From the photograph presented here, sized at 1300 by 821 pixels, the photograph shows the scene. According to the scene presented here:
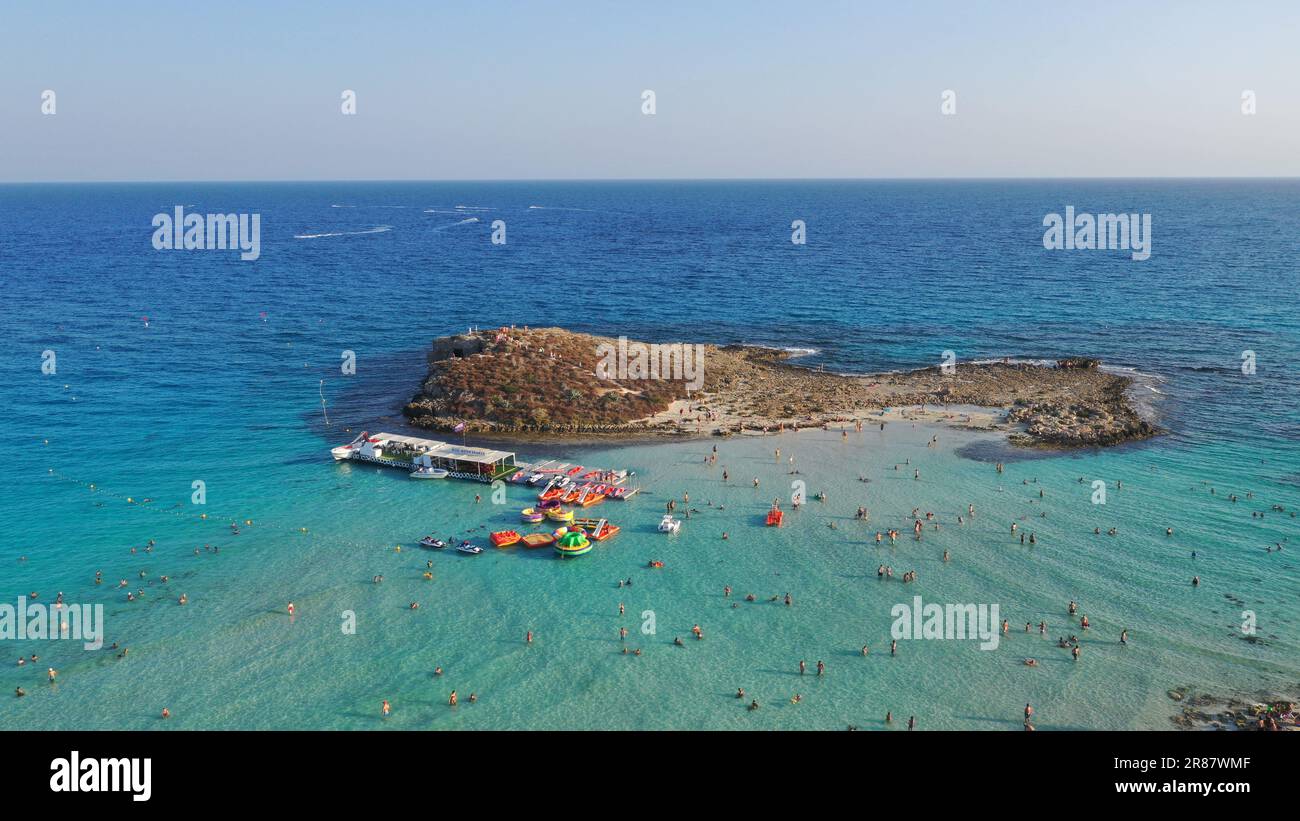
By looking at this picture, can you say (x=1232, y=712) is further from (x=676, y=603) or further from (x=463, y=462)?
(x=463, y=462)

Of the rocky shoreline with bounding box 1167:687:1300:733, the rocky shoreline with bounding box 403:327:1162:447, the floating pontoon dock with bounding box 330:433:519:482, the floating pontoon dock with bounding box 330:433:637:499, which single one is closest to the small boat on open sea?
the floating pontoon dock with bounding box 330:433:637:499

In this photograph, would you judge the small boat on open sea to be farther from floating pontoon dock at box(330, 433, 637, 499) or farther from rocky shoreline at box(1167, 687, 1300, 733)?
rocky shoreline at box(1167, 687, 1300, 733)

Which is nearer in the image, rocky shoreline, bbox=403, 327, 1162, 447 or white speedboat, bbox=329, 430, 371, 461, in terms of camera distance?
white speedboat, bbox=329, 430, 371, 461

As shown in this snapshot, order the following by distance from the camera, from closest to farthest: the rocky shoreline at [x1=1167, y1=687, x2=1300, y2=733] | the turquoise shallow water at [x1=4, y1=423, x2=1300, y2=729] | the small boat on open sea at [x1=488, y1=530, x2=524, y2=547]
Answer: the rocky shoreline at [x1=1167, y1=687, x2=1300, y2=733] → the turquoise shallow water at [x1=4, y1=423, x2=1300, y2=729] → the small boat on open sea at [x1=488, y1=530, x2=524, y2=547]

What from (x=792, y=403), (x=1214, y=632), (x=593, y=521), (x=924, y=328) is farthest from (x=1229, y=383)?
(x=593, y=521)

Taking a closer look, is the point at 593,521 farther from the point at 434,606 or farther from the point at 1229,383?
the point at 1229,383

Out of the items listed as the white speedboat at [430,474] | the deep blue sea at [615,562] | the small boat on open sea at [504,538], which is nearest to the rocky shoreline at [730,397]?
the deep blue sea at [615,562]

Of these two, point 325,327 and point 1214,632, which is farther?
point 325,327
